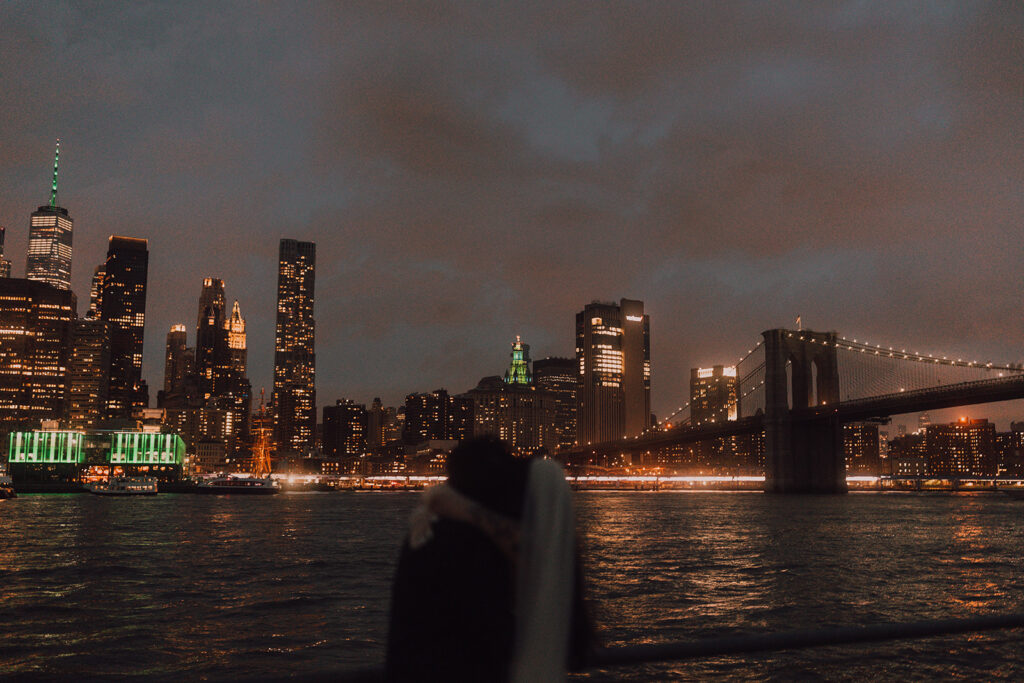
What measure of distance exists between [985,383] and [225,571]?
235ft

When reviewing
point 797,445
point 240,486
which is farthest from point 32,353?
point 797,445

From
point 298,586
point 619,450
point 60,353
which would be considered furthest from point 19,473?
point 298,586

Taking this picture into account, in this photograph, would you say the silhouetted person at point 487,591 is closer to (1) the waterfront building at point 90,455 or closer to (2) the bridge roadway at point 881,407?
(2) the bridge roadway at point 881,407

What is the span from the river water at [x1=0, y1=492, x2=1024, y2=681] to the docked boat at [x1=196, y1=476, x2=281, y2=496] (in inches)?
2577

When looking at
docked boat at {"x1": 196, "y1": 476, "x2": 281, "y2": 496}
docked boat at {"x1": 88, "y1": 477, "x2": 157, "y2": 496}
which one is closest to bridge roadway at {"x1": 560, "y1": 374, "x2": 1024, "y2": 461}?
docked boat at {"x1": 196, "y1": 476, "x2": 281, "y2": 496}

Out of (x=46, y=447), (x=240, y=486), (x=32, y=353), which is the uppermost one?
(x=32, y=353)

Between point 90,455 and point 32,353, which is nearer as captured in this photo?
point 90,455

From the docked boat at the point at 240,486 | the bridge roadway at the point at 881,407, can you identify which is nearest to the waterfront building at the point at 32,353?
the docked boat at the point at 240,486

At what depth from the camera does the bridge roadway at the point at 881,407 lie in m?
72.0

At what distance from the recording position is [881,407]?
8225 centimetres

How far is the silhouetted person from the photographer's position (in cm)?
203

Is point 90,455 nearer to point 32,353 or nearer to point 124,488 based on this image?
point 124,488

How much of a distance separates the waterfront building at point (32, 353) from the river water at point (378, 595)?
161m

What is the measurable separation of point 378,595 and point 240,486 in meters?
96.6
